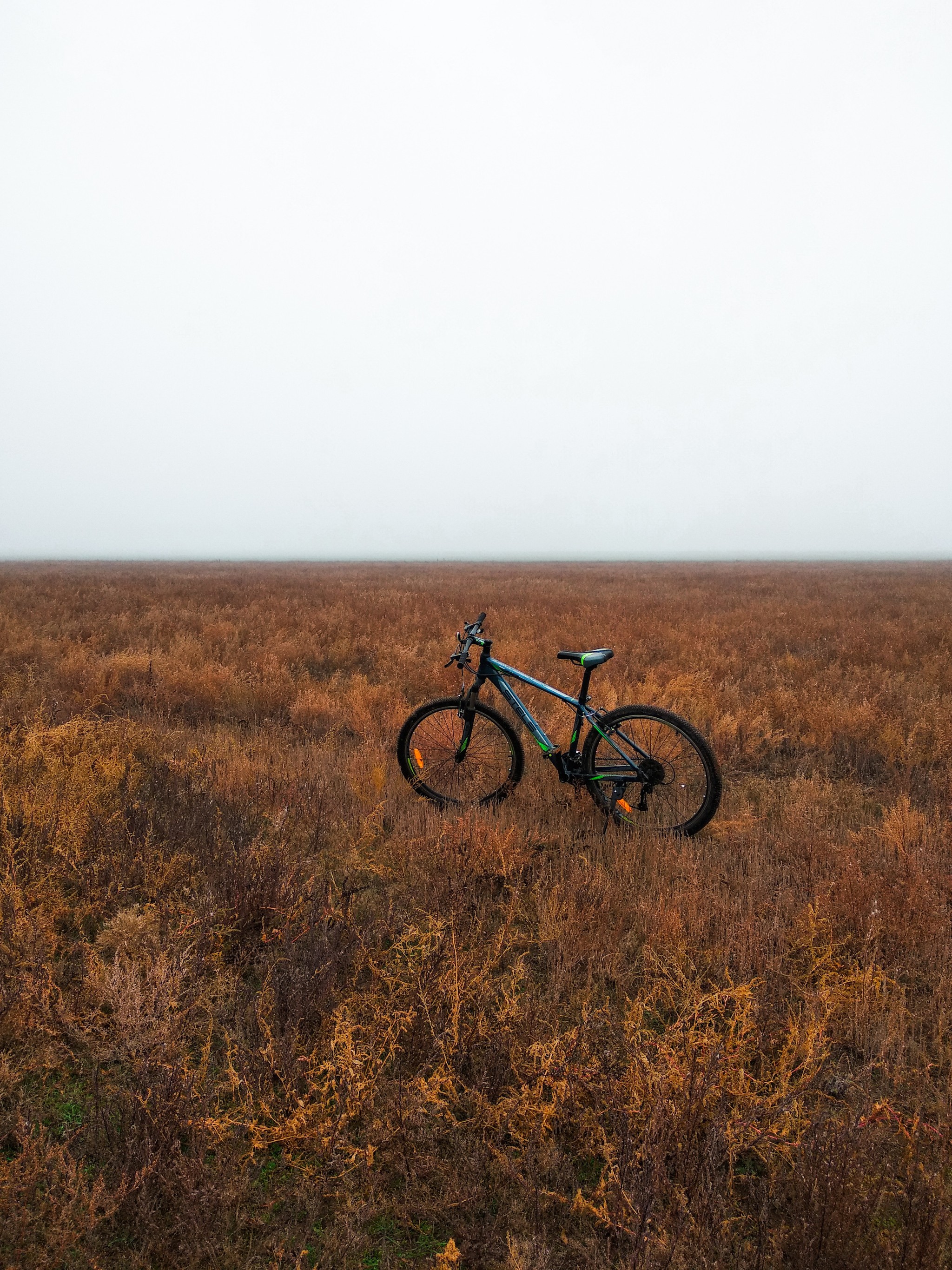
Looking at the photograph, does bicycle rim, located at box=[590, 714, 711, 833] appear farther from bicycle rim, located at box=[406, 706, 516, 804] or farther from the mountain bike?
bicycle rim, located at box=[406, 706, 516, 804]

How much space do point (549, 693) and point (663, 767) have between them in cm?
102

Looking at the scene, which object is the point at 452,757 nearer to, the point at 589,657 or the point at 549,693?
the point at 549,693

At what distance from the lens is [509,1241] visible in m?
1.76

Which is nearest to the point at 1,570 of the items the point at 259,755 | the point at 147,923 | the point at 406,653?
the point at 406,653

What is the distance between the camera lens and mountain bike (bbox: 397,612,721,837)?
15.0 feet

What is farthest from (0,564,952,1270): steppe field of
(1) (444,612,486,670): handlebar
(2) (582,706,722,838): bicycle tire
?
(1) (444,612,486,670): handlebar

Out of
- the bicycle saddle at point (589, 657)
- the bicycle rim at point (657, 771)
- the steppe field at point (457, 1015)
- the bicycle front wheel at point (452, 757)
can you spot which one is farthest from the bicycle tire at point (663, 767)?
the bicycle front wheel at point (452, 757)

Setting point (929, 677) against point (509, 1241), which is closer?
point (509, 1241)

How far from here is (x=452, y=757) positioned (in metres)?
5.35

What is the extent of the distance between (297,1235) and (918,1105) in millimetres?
2171

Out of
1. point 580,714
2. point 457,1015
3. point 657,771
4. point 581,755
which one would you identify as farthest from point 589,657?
point 457,1015

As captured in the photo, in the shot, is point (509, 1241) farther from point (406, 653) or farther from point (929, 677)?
point (929, 677)

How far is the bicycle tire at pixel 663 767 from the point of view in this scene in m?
4.46

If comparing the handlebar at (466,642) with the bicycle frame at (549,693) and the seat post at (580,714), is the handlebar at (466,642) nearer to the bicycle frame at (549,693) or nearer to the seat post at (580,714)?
the bicycle frame at (549,693)
